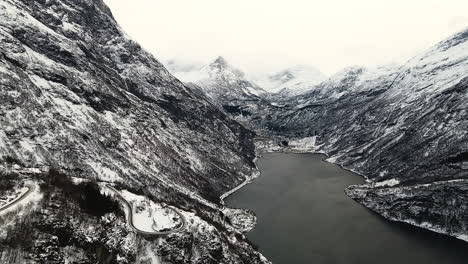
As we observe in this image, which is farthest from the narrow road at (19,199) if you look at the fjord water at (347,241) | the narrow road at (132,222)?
the fjord water at (347,241)

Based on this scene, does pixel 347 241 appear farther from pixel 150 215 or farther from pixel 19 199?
pixel 19 199

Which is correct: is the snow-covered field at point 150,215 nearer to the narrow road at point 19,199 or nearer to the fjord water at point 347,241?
the narrow road at point 19,199

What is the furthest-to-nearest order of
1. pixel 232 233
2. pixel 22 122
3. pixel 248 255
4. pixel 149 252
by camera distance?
pixel 22 122 < pixel 232 233 < pixel 248 255 < pixel 149 252

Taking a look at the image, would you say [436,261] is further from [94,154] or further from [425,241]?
[94,154]

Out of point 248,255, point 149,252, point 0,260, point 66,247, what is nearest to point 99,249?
point 66,247

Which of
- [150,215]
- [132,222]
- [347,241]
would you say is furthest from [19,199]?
[347,241]

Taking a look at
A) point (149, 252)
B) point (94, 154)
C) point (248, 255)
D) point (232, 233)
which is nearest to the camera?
point (149, 252)

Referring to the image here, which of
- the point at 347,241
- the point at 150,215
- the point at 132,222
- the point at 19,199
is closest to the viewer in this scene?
the point at 19,199

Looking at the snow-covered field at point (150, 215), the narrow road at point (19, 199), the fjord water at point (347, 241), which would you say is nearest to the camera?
the narrow road at point (19, 199)

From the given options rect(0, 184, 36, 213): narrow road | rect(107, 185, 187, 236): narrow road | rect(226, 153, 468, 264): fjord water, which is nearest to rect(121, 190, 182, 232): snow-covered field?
rect(107, 185, 187, 236): narrow road

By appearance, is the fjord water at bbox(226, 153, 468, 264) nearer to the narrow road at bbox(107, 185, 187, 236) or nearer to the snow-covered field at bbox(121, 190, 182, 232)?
the narrow road at bbox(107, 185, 187, 236)

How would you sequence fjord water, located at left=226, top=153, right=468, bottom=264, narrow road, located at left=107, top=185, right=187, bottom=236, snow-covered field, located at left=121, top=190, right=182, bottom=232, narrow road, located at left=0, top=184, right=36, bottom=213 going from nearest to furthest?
narrow road, located at left=0, top=184, right=36, bottom=213 < narrow road, located at left=107, top=185, right=187, bottom=236 < snow-covered field, located at left=121, top=190, right=182, bottom=232 < fjord water, located at left=226, top=153, right=468, bottom=264
